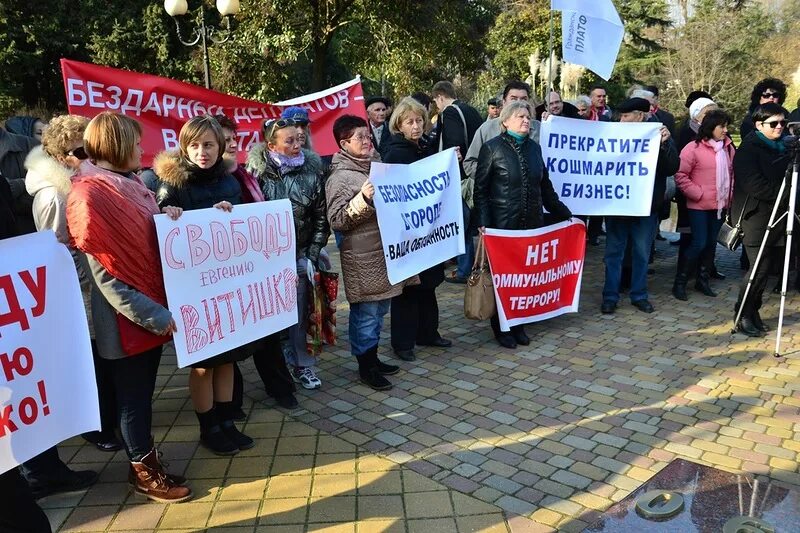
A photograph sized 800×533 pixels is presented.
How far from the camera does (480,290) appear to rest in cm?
524

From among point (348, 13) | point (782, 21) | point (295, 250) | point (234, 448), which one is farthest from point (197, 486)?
point (782, 21)

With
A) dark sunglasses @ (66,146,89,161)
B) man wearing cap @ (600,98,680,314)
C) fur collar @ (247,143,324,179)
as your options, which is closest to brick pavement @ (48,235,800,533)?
man wearing cap @ (600,98,680,314)

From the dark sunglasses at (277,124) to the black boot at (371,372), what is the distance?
1.67 m

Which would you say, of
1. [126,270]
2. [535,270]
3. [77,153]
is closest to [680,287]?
[535,270]

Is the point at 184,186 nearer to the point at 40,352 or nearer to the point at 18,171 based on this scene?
the point at 40,352

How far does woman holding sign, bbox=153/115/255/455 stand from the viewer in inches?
134

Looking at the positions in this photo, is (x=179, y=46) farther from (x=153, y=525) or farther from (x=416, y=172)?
(x=153, y=525)

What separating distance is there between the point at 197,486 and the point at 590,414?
2441 mm

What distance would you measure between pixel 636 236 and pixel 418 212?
2692 mm

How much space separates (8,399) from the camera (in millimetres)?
2408

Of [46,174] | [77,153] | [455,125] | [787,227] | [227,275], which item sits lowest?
[787,227]

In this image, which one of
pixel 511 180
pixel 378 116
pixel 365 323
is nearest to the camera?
pixel 365 323

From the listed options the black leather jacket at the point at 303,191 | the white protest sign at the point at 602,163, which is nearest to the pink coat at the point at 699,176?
the white protest sign at the point at 602,163

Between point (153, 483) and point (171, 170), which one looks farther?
point (171, 170)
